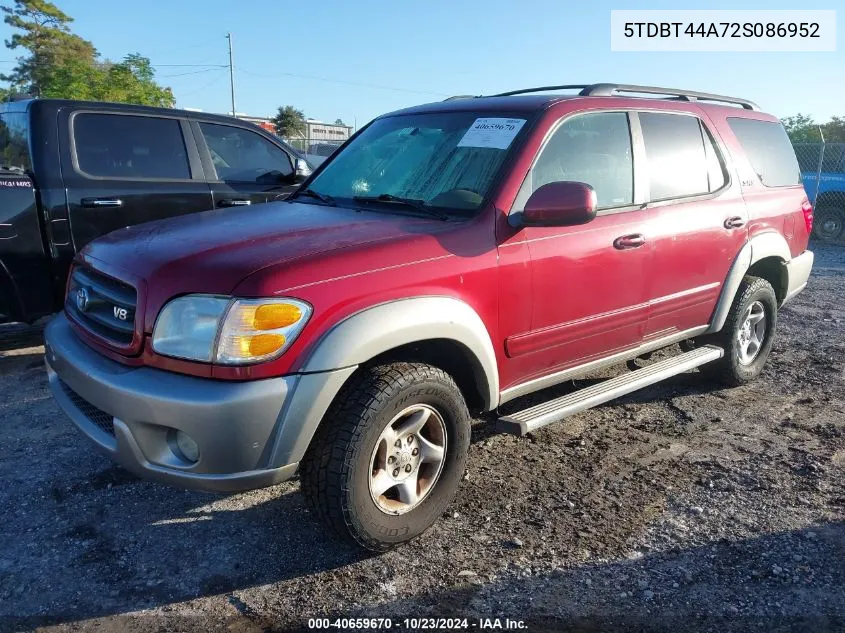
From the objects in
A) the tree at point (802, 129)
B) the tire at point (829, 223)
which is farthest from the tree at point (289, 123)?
the tire at point (829, 223)

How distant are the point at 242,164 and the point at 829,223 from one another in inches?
494

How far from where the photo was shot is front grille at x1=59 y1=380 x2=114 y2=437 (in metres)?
2.49

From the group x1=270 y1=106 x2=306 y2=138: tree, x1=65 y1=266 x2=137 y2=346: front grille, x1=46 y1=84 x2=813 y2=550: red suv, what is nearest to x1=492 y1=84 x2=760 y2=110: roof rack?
x1=46 y1=84 x2=813 y2=550: red suv

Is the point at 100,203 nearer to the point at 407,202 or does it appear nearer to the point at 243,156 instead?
the point at 243,156

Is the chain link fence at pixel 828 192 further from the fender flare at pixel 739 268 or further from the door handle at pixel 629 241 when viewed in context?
the door handle at pixel 629 241

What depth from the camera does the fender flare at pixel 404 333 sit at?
2.32m

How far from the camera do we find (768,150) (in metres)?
4.68

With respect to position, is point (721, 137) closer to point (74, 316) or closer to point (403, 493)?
point (403, 493)

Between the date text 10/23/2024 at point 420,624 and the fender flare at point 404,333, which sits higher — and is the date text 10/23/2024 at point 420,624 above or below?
below

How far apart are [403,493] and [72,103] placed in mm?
3942

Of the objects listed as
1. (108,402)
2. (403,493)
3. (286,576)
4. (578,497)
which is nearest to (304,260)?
(108,402)

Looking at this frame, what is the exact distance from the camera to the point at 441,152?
3.27 metres

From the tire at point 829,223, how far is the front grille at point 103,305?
14.4 metres

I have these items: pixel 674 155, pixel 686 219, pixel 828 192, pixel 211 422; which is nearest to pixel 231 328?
pixel 211 422
